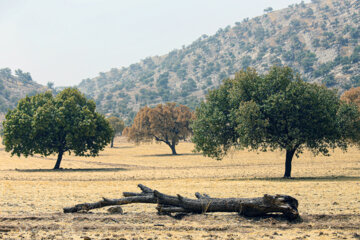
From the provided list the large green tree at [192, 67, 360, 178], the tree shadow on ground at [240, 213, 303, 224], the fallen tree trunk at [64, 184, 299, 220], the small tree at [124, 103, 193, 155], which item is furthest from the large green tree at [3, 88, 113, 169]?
the tree shadow on ground at [240, 213, 303, 224]

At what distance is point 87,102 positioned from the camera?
5531 cm

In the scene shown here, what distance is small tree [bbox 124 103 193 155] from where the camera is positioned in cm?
8912

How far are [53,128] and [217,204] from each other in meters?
39.4

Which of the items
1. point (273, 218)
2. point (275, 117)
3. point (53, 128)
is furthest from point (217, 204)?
point (53, 128)

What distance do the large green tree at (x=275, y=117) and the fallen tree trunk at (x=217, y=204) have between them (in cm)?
1765

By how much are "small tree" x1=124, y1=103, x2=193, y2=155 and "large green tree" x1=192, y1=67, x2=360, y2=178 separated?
5181 cm

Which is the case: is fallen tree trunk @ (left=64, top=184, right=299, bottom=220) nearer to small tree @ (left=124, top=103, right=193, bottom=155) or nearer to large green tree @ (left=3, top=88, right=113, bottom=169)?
large green tree @ (left=3, top=88, right=113, bottom=169)

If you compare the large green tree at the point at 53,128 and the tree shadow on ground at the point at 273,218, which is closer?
the tree shadow on ground at the point at 273,218

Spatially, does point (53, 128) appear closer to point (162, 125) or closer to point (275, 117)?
point (275, 117)

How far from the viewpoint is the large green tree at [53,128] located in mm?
49719

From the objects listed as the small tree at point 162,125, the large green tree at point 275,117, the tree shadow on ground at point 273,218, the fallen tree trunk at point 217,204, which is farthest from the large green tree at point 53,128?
the tree shadow on ground at point 273,218

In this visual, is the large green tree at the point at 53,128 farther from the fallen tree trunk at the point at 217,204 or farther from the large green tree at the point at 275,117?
the fallen tree trunk at the point at 217,204

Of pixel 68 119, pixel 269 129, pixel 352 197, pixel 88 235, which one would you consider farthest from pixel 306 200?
pixel 68 119

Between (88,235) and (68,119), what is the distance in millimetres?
40474
